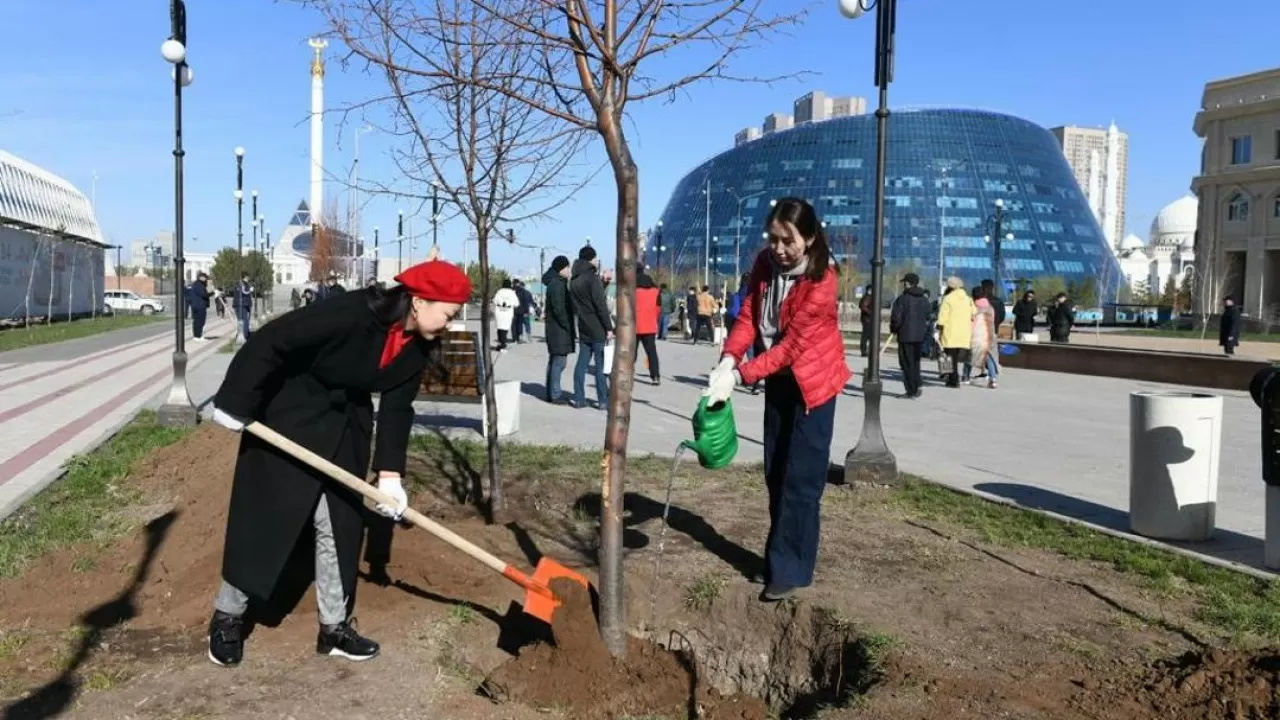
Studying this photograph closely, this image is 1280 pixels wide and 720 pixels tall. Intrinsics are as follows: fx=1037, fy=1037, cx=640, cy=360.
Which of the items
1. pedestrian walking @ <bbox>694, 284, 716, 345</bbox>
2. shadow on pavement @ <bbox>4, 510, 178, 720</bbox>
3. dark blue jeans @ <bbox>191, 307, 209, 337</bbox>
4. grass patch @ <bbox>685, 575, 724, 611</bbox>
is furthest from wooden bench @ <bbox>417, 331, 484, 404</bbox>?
pedestrian walking @ <bbox>694, 284, 716, 345</bbox>

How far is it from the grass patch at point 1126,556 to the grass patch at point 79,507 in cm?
501

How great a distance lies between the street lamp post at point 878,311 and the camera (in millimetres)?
7449

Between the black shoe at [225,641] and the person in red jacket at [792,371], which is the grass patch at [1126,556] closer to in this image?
the person in red jacket at [792,371]

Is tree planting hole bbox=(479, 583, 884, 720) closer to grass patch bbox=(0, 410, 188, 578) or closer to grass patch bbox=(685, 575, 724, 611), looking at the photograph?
grass patch bbox=(685, 575, 724, 611)

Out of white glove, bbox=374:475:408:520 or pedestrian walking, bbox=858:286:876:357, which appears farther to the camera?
pedestrian walking, bbox=858:286:876:357

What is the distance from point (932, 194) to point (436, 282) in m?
98.7

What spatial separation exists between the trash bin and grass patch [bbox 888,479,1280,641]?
35 cm

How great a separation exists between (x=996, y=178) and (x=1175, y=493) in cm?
10031

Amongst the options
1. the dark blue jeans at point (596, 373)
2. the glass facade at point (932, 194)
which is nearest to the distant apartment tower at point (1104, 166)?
the glass facade at point (932, 194)

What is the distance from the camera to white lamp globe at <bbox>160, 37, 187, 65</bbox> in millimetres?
10453

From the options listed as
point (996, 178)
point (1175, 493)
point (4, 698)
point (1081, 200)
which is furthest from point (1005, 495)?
point (1081, 200)

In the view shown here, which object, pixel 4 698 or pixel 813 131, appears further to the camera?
pixel 813 131

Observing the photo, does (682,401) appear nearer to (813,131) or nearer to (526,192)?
(526,192)

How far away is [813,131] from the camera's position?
103125mm
